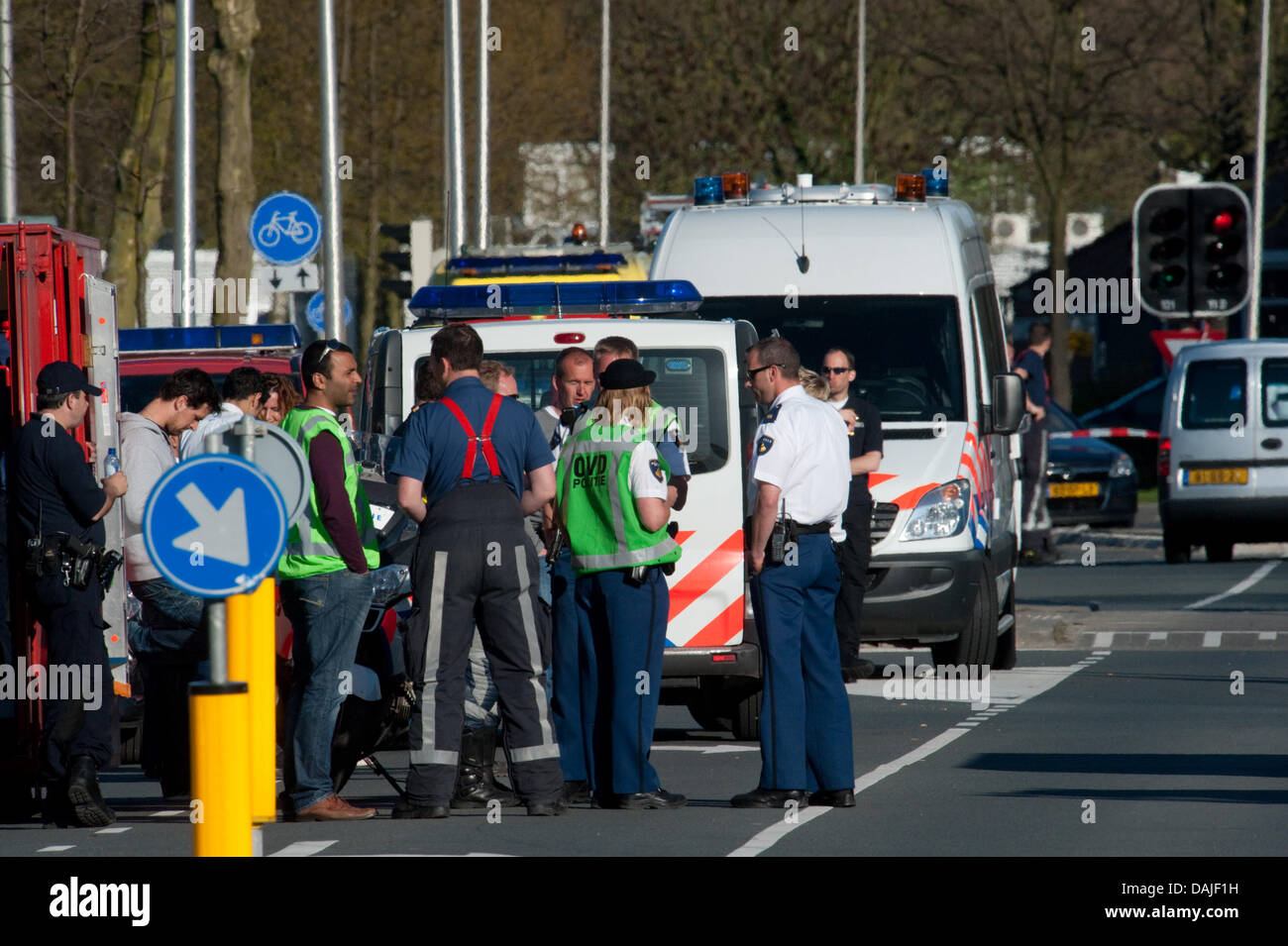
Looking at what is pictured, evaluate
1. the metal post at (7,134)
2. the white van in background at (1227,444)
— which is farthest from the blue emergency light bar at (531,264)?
the metal post at (7,134)

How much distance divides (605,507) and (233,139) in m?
16.4

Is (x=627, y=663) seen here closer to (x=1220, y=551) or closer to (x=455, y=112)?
(x=1220, y=551)

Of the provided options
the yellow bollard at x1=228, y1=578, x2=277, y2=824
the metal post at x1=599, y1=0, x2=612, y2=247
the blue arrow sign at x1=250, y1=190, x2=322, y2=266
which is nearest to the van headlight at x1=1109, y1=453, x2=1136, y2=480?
the blue arrow sign at x1=250, y1=190, x2=322, y2=266

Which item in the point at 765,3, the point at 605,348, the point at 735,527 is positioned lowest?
the point at 735,527

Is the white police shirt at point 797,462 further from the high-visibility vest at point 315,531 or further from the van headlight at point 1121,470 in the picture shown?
the van headlight at point 1121,470

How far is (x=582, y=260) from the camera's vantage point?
20141 millimetres

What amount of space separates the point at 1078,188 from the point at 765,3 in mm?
7737

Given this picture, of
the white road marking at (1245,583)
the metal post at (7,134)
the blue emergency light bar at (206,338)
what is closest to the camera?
the blue emergency light bar at (206,338)

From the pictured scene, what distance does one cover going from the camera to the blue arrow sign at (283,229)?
22.0m

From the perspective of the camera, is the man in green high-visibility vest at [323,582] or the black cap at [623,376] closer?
the man in green high-visibility vest at [323,582]

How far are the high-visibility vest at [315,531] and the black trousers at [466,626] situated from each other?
0.32 metres

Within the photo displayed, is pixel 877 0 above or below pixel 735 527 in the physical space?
above
